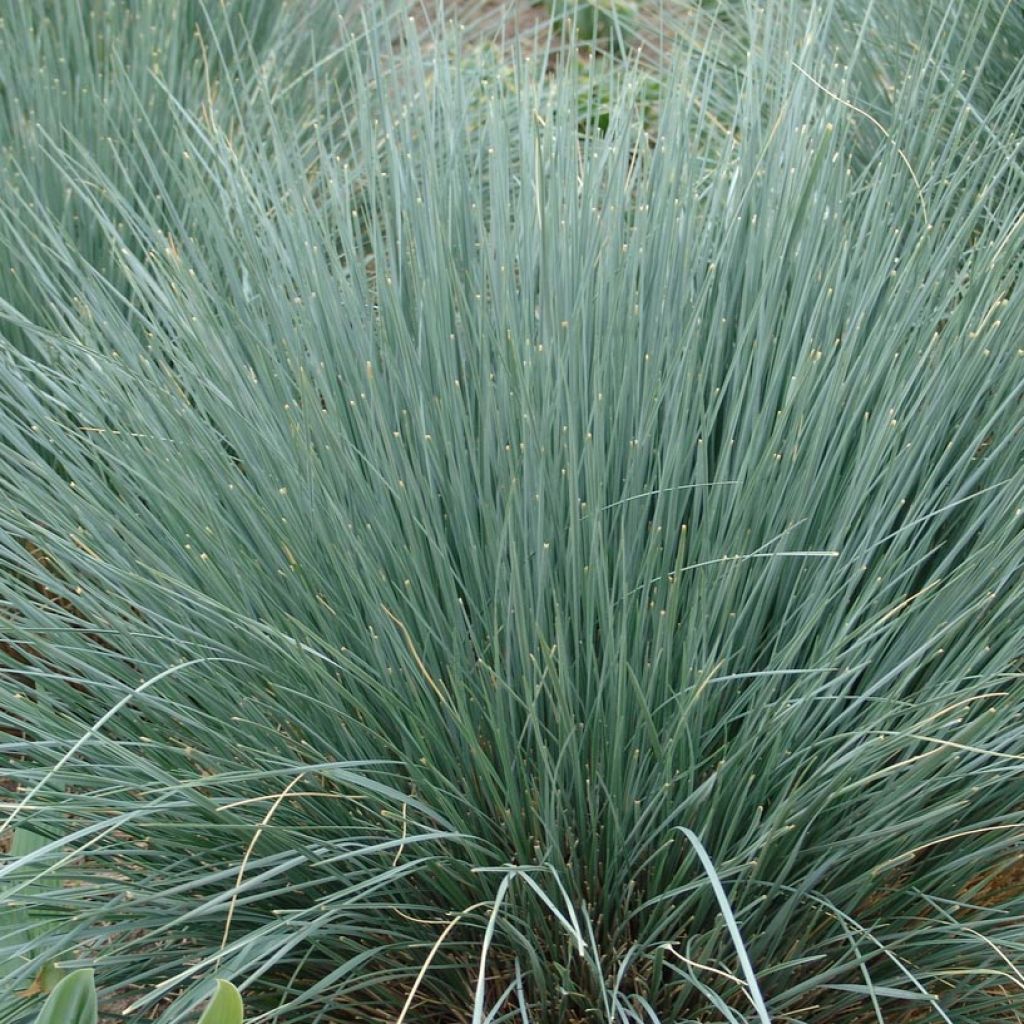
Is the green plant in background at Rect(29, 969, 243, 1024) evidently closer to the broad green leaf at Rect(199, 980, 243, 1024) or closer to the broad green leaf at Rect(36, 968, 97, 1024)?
the broad green leaf at Rect(36, 968, 97, 1024)

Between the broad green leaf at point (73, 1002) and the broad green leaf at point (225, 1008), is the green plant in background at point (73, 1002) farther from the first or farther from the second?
Answer: the broad green leaf at point (225, 1008)

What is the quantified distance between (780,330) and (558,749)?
62 centimetres

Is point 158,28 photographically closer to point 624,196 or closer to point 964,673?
point 624,196

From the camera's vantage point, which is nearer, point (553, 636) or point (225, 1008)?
point (225, 1008)

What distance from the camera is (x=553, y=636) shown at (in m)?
1.49

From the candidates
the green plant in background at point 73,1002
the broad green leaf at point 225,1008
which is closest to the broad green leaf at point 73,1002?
the green plant in background at point 73,1002

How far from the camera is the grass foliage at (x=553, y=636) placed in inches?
55.3

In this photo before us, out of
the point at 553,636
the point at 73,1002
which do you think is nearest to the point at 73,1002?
the point at 73,1002

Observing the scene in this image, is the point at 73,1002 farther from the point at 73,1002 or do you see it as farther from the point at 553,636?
the point at 553,636

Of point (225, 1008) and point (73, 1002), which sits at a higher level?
point (225, 1008)

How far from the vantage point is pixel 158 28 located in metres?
2.92

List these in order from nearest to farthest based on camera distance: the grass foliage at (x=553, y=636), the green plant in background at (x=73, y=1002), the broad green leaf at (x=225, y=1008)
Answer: the broad green leaf at (x=225, y=1008) → the green plant in background at (x=73, y=1002) → the grass foliage at (x=553, y=636)

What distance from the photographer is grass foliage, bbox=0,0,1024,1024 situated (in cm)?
141

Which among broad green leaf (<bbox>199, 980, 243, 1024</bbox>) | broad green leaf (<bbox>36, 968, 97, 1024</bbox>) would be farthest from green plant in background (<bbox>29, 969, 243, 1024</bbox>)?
broad green leaf (<bbox>199, 980, 243, 1024</bbox>)
